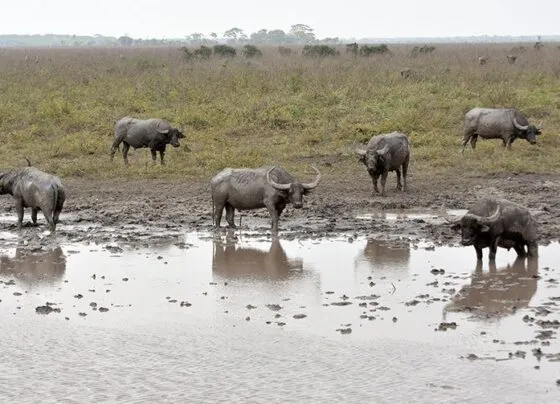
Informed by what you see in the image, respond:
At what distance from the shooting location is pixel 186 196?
59.4ft

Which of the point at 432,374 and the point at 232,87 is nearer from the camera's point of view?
the point at 432,374

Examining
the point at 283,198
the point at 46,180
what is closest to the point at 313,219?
the point at 283,198

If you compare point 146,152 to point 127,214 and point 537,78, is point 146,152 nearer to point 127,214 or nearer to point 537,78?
point 127,214

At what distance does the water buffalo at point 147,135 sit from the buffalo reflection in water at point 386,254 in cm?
826

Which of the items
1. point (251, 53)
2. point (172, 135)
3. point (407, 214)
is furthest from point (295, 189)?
point (251, 53)

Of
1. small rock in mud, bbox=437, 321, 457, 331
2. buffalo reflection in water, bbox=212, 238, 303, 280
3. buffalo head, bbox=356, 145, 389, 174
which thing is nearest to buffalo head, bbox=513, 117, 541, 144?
buffalo head, bbox=356, 145, 389, 174

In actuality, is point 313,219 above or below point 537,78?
below

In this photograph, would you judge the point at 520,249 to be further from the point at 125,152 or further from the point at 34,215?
the point at 125,152

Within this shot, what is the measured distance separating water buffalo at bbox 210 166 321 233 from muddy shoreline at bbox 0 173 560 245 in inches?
16.7

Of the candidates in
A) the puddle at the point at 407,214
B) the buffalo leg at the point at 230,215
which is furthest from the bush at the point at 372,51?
the buffalo leg at the point at 230,215

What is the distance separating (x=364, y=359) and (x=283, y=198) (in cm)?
586

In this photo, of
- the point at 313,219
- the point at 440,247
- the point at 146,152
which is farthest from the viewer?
the point at 146,152

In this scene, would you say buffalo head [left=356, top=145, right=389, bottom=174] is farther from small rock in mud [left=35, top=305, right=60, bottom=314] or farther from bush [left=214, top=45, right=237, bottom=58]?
bush [left=214, top=45, right=237, bottom=58]

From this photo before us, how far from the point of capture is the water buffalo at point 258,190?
1461 cm
